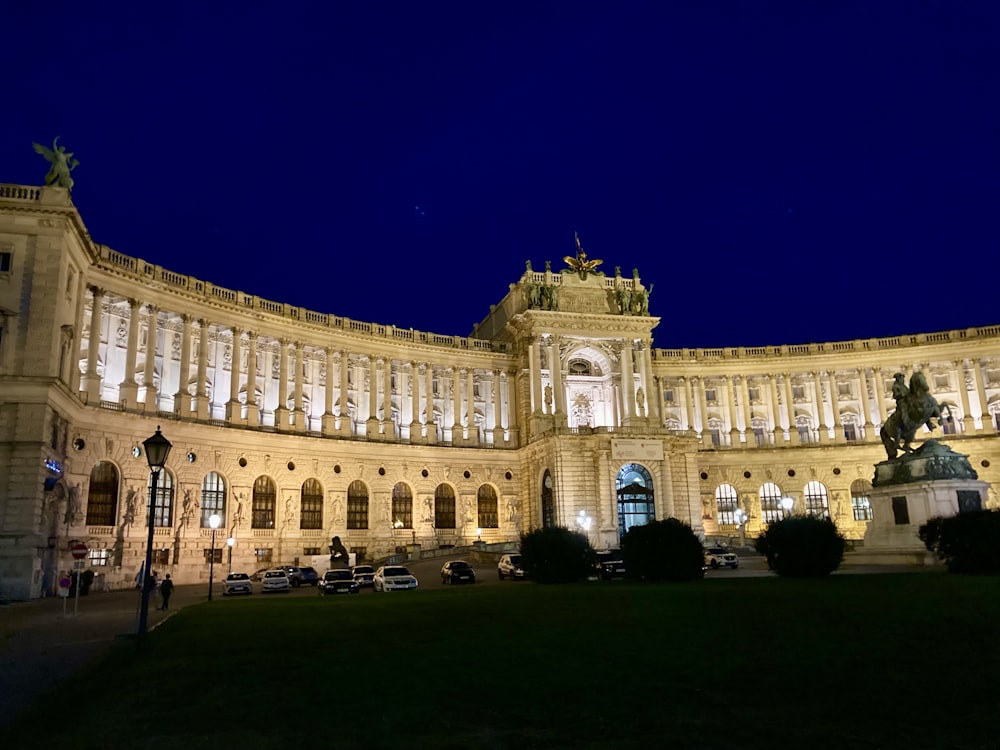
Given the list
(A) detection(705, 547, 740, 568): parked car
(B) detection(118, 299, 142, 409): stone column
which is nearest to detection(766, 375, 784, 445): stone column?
(A) detection(705, 547, 740, 568): parked car

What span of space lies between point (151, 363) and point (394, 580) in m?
25.5

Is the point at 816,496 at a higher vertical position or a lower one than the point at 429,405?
lower

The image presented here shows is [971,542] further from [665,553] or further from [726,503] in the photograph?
[726,503]

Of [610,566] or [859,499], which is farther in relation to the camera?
[859,499]

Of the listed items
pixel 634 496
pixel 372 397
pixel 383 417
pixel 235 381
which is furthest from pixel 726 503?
pixel 235 381

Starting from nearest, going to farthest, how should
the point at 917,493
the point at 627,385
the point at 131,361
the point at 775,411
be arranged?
the point at 917,493 < the point at 131,361 < the point at 627,385 < the point at 775,411

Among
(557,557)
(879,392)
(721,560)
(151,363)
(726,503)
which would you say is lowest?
(721,560)

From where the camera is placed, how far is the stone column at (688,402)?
79.1 m

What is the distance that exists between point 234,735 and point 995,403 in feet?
269

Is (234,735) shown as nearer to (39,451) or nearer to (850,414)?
(39,451)

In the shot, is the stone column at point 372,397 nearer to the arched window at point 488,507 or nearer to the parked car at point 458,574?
the arched window at point 488,507

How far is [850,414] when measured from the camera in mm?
78062

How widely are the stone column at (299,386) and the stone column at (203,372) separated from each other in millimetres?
7058

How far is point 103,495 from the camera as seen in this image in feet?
154
